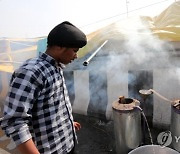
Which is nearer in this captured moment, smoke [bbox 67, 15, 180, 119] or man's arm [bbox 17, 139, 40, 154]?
man's arm [bbox 17, 139, 40, 154]

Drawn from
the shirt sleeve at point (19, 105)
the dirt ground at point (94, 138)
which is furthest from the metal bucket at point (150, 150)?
the shirt sleeve at point (19, 105)

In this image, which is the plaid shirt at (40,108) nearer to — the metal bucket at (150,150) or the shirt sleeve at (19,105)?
the shirt sleeve at (19,105)

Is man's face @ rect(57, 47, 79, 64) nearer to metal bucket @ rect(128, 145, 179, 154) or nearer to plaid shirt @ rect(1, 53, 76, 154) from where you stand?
plaid shirt @ rect(1, 53, 76, 154)

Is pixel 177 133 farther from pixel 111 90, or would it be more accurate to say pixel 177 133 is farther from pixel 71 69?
pixel 71 69

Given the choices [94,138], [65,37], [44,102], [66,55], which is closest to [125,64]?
[94,138]

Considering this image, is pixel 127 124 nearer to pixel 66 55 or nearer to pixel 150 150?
pixel 150 150

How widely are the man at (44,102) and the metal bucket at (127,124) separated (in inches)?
53.2

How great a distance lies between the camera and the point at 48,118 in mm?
1978

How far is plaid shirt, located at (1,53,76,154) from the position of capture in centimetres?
174

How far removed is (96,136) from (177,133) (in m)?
1.72

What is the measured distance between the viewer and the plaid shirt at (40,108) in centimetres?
174

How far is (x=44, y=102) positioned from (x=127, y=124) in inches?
77.0

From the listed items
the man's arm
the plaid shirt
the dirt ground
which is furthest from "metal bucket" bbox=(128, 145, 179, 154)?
the man's arm

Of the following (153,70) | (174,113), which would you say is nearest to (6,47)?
(153,70)
